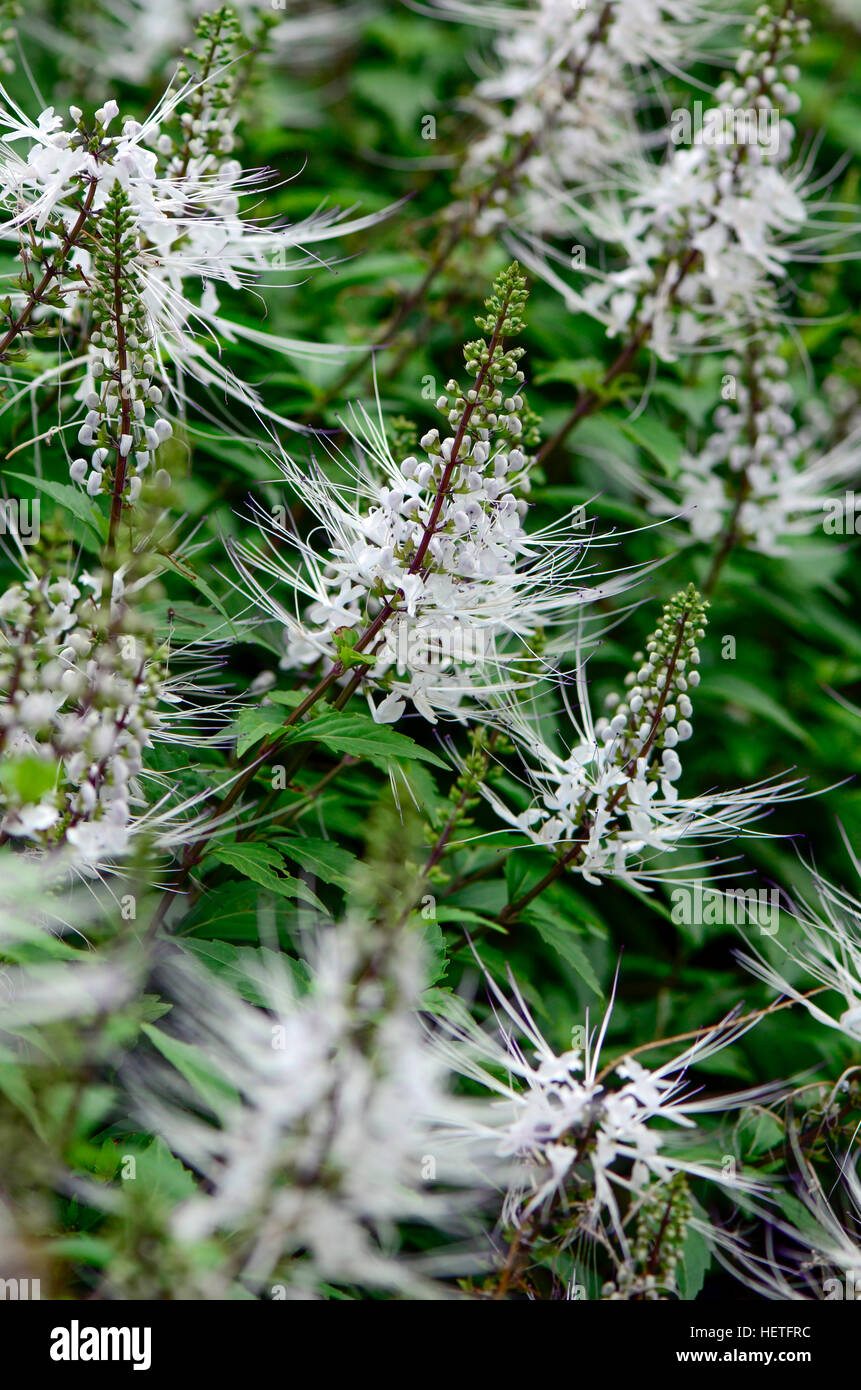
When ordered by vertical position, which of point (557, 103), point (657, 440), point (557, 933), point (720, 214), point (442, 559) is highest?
point (557, 103)

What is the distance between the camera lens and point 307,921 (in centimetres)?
228

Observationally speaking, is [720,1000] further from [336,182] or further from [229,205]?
[336,182]

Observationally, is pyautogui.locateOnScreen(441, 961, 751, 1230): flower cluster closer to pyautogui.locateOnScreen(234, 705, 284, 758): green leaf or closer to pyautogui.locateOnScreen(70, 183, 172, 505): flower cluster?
pyautogui.locateOnScreen(234, 705, 284, 758): green leaf

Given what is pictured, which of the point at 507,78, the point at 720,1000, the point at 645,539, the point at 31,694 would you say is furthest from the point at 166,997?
the point at 507,78

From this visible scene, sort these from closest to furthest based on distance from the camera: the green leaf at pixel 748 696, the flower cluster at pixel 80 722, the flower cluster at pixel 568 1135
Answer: the flower cluster at pixel 80 722, the flower cluster at pixel 568 1135, the green leaf at pixel 748 696

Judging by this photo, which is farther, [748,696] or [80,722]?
[748,696]

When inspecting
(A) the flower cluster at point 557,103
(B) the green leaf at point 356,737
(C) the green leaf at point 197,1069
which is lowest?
(C) the green leaf at point 197,1069

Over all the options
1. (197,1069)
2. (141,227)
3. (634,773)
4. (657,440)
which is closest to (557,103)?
(657,440)

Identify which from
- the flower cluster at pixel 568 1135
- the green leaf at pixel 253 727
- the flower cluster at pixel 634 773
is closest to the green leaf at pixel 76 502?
the green leaf at pixel 253 727
